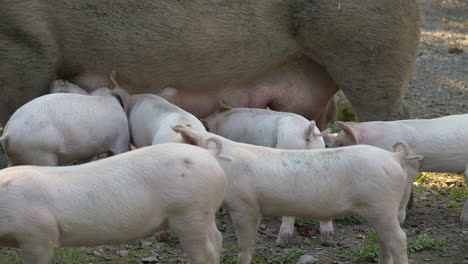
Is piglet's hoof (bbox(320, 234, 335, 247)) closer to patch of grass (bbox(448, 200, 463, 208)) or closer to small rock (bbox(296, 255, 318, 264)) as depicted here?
small rock (bbox(296, 255, 318, 264))

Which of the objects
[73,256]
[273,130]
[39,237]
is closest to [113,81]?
[273,130]

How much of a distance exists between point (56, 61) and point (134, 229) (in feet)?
6.10

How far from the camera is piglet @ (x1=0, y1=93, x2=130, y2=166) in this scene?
4.20 m

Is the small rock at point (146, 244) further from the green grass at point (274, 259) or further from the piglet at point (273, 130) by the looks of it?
Answer: the piglet at point (273, 130)

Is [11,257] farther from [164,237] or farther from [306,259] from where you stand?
[306,259]

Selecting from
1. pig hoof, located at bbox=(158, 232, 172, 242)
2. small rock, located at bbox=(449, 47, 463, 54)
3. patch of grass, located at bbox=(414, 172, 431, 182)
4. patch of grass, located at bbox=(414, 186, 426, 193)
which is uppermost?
pig hoof, located at bbox=(158, 232, 172, 242)

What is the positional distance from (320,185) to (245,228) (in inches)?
13.8

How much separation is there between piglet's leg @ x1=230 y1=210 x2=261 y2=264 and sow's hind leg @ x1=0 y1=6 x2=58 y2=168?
5.38 feet

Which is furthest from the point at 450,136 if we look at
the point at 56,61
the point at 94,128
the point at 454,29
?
the point at 454,29

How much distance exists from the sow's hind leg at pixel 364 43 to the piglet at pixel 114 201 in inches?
76.9

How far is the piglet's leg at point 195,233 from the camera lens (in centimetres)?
326

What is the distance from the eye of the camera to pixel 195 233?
10.7 feet

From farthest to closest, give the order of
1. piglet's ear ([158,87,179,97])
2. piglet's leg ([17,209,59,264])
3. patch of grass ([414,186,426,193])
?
patch of grass ([414,186,426,193]), piglet's ear ([158,87,179,97]), piglet's leg ([17,209,59,264])

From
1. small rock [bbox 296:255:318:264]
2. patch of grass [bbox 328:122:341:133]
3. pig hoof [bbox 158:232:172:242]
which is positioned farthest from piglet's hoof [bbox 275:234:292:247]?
patch of grass [bbox 328:122:341:133]
